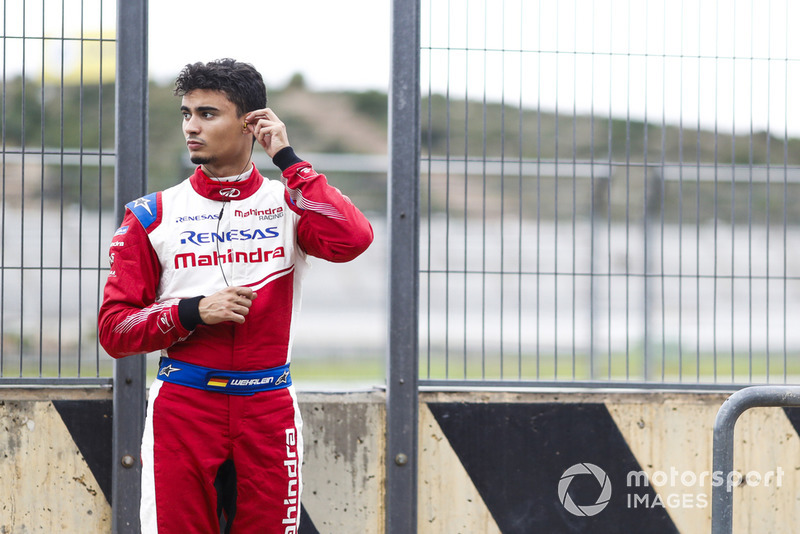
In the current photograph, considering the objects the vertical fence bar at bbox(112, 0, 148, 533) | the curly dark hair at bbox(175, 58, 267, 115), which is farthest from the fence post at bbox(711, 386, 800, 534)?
the vertical fence bar at bbox(112, 0, 148, 533)

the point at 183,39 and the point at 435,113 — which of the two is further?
the point at 183,39

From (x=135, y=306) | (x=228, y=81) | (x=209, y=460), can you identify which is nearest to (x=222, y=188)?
(x=228, y=81)

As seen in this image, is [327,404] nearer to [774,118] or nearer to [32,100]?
[32,100]

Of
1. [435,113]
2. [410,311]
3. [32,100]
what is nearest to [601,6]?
[435,113]

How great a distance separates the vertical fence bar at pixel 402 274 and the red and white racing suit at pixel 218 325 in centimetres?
73

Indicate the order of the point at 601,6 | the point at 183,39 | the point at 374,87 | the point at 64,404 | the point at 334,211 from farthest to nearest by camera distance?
the point at 374,87, the point at 183,39, the point at 601,6, the point at 64,404, the point at 334,211

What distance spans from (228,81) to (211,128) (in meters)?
0.14

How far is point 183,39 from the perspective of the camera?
24312mm

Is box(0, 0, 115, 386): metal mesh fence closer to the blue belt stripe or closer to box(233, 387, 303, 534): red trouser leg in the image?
the blue belt stripe

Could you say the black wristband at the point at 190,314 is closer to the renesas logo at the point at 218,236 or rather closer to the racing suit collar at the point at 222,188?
the renesas logo at the point at 218,236

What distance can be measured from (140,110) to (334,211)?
115 centimetres

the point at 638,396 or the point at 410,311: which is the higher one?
the point at 410,311

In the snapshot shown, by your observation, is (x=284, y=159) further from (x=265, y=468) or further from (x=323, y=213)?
(x=265, y=468)

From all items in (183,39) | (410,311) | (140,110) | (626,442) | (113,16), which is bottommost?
(626,442)
